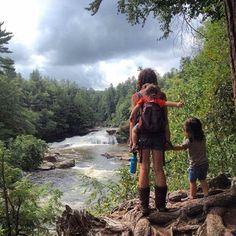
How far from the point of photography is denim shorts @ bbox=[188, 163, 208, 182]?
5.57 metres

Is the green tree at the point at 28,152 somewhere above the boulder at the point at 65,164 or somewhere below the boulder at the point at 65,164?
above

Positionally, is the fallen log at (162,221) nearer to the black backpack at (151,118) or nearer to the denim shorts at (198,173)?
the denim shorts at (198,173)

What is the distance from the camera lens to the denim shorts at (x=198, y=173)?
18.3 ft

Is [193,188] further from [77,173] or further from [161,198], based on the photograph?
[77,173]

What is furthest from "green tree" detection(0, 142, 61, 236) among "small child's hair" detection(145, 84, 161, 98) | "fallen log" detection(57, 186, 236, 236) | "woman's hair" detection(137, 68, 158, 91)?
"small child's hair" detection(145, 84, 161, 98)

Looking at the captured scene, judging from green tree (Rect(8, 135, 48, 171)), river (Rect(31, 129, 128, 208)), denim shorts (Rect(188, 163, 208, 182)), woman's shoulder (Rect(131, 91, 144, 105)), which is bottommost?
river (Rect(31, 129, 128, 208))

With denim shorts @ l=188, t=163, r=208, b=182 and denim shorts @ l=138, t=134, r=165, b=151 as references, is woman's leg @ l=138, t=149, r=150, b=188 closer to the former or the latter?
denim shorts @ l=138, t=134, r=165, b=151

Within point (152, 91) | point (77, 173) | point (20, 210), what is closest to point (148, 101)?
point (152, 91)

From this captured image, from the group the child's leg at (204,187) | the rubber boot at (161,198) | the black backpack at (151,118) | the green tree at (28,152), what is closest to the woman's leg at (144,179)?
the rubber boot at (161,198)

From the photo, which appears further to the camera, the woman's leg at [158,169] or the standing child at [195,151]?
the standing child at [195,151]

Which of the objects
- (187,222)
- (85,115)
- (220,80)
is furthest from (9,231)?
(85,115)

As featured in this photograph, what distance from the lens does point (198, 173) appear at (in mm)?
5590

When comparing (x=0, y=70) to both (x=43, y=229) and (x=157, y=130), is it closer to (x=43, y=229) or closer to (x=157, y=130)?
(x=43, y=229)

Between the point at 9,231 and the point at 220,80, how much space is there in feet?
17.9
